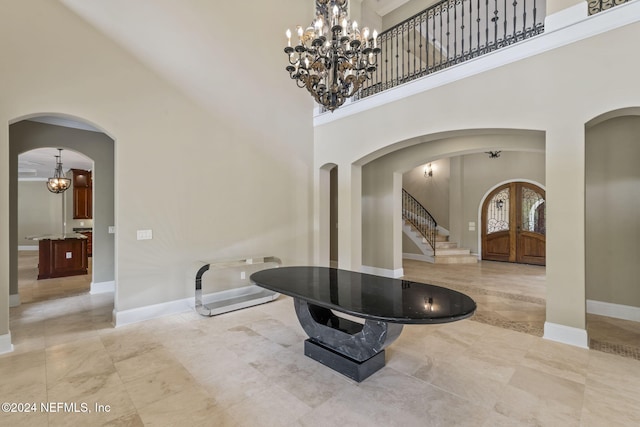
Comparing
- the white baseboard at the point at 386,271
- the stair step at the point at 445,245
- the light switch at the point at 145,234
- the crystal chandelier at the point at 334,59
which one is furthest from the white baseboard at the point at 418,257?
the light switch at the point at 145,234

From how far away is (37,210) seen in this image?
1167cm

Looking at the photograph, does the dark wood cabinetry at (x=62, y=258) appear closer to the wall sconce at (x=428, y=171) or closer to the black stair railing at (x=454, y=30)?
the black stair railing at (x=454, y=30)

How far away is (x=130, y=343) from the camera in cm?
337

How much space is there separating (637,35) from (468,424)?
3.94m

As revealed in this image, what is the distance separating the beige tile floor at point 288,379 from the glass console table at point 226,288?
0.47 meters

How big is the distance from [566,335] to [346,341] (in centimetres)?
258

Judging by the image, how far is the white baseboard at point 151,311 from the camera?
389 cm

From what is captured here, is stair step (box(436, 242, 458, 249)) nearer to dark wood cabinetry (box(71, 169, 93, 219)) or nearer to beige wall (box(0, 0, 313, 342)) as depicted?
beige wall (box(0, 0, 313, 342))

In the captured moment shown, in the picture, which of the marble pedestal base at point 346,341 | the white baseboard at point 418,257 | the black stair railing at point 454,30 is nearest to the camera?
the marble pedestal base at point 346,341

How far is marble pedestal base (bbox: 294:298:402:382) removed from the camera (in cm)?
251

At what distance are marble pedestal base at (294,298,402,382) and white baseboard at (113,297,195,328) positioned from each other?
7.51 feet

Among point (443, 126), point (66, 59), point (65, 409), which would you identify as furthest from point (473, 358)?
point (66, 59)

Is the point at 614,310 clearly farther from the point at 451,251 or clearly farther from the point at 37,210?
the point at 37,210

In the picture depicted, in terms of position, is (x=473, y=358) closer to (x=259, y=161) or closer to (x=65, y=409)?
(x=65, y=409)
